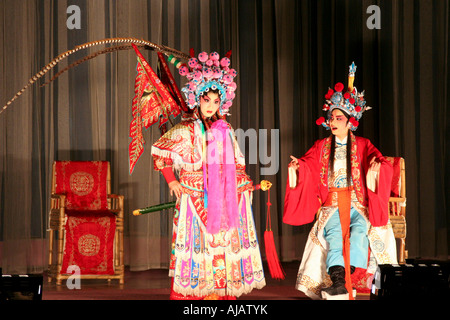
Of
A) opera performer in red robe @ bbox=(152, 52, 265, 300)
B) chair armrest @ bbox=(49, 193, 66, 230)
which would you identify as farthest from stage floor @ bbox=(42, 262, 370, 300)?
opera performer in red robe @ bbox=(152, 52, 265, 300)

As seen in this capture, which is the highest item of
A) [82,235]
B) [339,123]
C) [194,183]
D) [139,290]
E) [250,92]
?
[250,92]

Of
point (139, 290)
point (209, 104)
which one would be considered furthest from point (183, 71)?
point (139, 290)

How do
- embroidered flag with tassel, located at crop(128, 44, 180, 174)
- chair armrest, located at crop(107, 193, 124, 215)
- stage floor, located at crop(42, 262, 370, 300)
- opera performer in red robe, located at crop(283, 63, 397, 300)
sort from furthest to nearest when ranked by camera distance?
1. chair armrest, located at crop(107, 193, 124, 215)
2. stage floor, located at crop(42, 262, 370, 300)
3. opera performer in red robe, located at crop(283, 63, 397, 300)
4. embroidered flag with tassel, located at crop(128, 44, 180, 174)

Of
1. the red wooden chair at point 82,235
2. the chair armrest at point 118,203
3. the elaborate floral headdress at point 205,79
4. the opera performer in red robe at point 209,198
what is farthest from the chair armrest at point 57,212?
the elaborate floral headdress at point 205,79

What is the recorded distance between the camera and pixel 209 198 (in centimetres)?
361

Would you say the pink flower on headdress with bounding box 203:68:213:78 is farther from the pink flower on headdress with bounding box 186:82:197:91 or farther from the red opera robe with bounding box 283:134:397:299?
the red opera robe with bounding box 283:134:397:299

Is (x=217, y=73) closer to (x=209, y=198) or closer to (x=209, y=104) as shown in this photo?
(x=209, y=104)

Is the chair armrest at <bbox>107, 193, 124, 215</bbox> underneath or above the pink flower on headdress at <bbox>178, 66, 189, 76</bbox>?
underneath

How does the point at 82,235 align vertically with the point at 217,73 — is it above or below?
below

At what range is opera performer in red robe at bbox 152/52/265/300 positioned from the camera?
362 centimetres

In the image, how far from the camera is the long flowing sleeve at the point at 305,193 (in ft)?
13.2

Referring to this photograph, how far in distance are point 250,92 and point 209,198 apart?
2117 mm

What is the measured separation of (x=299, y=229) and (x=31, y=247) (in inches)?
84.0
